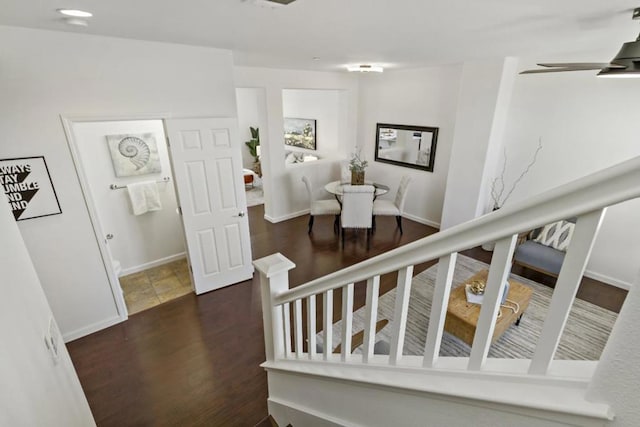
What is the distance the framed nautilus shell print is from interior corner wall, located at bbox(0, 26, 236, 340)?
3.58ft

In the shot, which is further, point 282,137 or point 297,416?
point 282,137

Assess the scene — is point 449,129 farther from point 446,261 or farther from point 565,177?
point 446,261

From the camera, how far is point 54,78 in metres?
2.39

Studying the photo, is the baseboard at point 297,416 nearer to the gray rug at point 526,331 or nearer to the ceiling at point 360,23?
the gray rug at point 526,331

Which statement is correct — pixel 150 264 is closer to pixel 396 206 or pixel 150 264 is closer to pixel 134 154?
pixel 134 154

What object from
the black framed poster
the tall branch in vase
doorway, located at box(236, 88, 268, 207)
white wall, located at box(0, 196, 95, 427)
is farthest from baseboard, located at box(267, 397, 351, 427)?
doorway, located at box(236, 88, 268, 207)

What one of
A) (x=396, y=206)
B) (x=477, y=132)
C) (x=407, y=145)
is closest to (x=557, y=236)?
(x=477, y=132)

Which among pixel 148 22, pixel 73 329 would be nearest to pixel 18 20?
pixel 148 22

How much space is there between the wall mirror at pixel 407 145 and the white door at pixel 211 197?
3245 millimetres

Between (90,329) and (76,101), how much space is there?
220 cm

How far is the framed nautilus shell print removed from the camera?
364cm

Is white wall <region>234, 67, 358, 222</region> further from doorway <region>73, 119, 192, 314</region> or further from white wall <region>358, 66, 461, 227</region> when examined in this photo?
doorway <region>73, 119, 192, 314</region>

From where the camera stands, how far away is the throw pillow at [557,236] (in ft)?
11.6

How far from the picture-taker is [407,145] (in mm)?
5504
